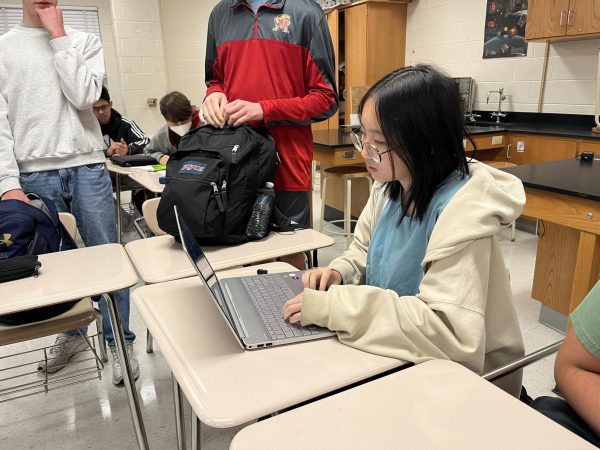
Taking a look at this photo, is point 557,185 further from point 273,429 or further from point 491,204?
point 273,429

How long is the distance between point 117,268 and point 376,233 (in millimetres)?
767

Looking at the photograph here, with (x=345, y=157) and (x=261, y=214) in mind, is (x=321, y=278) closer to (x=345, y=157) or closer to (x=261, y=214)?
(x=261, y=214)

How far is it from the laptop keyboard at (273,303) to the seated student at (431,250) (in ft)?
0.09

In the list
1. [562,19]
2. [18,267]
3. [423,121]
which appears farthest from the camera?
[562,19]

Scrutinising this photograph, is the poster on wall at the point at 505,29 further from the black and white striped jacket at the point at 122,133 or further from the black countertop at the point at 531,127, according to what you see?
the black and white striped jacket at the point at 122,133

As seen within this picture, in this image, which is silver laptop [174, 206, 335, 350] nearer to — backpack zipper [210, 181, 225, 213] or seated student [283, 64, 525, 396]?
seated student [283, 64, 525, 396]

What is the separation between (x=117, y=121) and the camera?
3.78m

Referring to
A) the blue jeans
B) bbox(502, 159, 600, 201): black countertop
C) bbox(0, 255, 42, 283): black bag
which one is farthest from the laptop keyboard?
bbox(502, 159, 600, 201): black countertop

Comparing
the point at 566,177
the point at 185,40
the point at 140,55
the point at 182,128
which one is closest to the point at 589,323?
the point at 566,177

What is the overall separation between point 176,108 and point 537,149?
112 inches

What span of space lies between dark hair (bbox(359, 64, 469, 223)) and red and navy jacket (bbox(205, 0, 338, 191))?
77cm

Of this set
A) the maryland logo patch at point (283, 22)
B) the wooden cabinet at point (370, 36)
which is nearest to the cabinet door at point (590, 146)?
the wooden cabinet at point (370, 36)

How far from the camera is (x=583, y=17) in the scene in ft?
11.2

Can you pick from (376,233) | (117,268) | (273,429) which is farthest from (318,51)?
(273,429)
